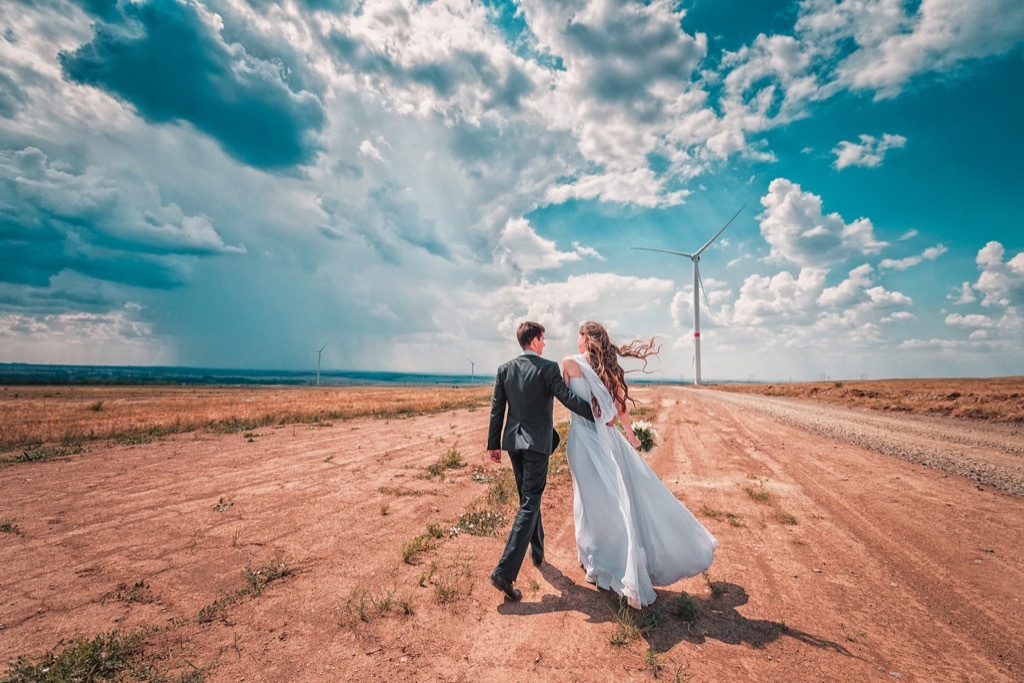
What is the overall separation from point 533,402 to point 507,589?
84.7 inches

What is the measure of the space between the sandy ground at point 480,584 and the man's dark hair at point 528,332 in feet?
10.2

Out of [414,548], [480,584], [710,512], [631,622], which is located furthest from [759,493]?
[414,548]

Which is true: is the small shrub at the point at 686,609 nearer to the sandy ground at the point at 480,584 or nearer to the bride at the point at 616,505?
the sandy ground at the point at 480,584

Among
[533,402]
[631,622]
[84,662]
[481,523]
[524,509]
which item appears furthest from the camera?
[481,523]

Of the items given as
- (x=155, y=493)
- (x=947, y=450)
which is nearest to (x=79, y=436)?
Answer: (x=155, y=493)

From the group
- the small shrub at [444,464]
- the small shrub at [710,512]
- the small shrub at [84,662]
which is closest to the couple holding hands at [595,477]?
the small shrub at [710,512]

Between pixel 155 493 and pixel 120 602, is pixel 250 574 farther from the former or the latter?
pixel 155 493

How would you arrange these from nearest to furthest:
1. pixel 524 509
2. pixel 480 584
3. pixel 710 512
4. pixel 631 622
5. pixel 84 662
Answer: pixel 84 662, pixel 631 622, pixel 524 509, pixel 480 584, pixel 710 512

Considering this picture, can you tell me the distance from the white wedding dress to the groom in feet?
0.90

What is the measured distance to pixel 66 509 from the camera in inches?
328

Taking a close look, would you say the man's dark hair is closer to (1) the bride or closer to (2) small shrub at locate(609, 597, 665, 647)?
(1) the bride

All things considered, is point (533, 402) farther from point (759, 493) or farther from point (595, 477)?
point (759, 493)

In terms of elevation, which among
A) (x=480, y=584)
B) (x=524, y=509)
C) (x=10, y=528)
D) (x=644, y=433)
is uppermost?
(x=524, y=509)

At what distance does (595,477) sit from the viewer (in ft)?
16.7
